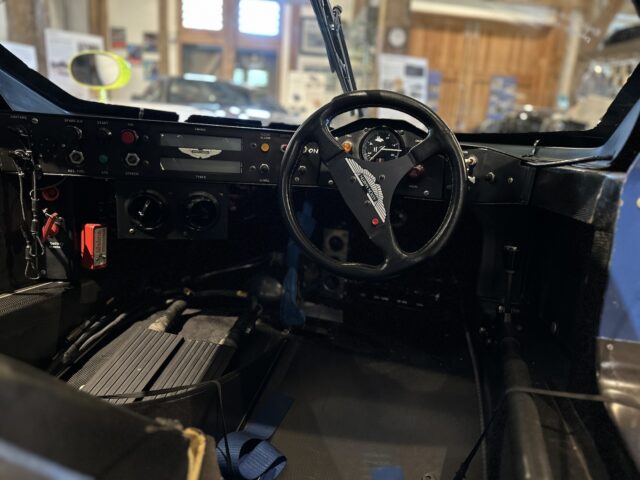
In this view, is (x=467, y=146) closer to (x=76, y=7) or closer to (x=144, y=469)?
(x=144, y=469)

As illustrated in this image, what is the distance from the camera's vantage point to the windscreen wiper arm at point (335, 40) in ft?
4.30

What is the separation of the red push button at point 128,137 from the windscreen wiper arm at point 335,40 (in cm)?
67

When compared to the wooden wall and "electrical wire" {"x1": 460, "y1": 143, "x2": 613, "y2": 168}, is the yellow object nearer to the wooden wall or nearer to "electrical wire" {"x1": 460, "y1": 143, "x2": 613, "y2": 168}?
"electrical wire" {"x1": 460, "y1": 143, "x2": 613, "y2": 168}

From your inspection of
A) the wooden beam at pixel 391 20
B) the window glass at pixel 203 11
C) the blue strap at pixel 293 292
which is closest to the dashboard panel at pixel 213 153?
the blue strap at pixel 293 292

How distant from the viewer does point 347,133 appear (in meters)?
1.38

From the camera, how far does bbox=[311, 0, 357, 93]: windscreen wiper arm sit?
1.31 metres

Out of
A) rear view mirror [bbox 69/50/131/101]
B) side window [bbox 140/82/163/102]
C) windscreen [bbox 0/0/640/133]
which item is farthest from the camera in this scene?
windscreen [bbox 0/0/640/133]

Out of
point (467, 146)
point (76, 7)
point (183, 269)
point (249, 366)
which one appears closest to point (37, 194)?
point (183, 269)

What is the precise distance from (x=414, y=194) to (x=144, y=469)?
3.40 ft

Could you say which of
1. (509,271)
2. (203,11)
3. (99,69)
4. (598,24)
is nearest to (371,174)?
(509,271)

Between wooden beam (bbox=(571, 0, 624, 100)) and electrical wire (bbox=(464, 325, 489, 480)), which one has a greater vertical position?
wooden beam (bbox=(571, 0, 624, 100))

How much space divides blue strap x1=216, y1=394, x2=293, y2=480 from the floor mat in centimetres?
4

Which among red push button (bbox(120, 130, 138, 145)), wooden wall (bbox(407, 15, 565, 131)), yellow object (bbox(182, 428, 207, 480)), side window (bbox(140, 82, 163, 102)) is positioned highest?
wooden wall (bbox(407, 15, 565, 131))

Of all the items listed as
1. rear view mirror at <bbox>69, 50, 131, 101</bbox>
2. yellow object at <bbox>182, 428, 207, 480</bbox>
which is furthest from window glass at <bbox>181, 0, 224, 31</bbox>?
yellow object at <bbox>182, 428, 207, 480</bbox>
